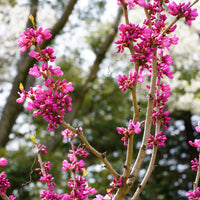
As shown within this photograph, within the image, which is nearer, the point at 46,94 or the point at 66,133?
the point at 46,94

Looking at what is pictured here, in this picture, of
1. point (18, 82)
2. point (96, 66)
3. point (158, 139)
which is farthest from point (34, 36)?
point (96, 66)

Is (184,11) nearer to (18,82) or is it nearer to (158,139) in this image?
(158,139)

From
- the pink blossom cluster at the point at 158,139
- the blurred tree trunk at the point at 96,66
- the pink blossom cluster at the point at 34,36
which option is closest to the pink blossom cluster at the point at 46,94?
the pink blossom cluster at the point at 34,36

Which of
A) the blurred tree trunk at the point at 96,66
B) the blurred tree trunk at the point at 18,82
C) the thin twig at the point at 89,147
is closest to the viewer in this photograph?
the thin twig at the point at 89,147

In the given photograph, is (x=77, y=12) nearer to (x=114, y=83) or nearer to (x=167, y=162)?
(x=114, y=83)

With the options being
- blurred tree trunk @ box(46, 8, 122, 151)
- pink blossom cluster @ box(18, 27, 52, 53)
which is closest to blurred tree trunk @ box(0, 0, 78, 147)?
blurred tree trunk @ box(46, 8, 122, 151)

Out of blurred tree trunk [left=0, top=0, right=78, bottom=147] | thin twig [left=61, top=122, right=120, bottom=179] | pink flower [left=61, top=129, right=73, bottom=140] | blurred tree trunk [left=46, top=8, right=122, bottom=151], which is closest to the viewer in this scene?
thin twig [left=61, top=122, right=120, bottom=179]

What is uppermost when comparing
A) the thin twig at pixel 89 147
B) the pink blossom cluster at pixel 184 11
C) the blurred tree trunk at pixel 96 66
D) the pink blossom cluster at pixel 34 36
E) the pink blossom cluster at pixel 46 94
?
the blurred tree trunk at pixel 96 66

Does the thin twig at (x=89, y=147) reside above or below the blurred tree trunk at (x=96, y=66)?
below

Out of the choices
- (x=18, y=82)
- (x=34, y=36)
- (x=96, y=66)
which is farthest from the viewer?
(x=96, y=66)

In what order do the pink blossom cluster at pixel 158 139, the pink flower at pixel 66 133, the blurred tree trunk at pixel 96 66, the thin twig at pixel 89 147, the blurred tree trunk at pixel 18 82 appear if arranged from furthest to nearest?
the blurred tree trunk at pixel 96 66, the blurred tree trunk at pixel 18 82, the pink flower at pixel 66 133, the pink blossom cluster at pixel 158 139, the thin twig at pixel 89 147

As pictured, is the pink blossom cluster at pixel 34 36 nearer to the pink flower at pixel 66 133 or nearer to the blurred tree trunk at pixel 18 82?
the pink flower at pixel 66 133

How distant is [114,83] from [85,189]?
7155mm

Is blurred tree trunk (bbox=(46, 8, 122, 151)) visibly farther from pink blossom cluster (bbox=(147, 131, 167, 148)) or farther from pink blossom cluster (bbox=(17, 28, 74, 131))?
pink blossom cluster (bbox=(17, 28, 74, 131))
